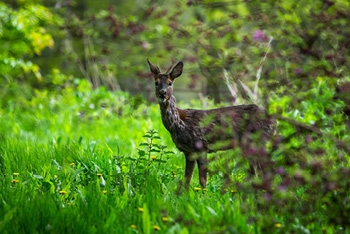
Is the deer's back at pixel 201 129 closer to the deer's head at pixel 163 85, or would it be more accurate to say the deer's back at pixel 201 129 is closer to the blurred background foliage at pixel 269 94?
the blurred background foliage at pixel 269 94

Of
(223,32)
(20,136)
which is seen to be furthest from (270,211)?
(20,136)

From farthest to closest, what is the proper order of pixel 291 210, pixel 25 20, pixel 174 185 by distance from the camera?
1. pixel 25 20
2. pixel 174 185
3. pixel 291 210

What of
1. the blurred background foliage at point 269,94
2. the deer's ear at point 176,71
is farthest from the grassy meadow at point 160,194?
the deer's ear at point 176,71

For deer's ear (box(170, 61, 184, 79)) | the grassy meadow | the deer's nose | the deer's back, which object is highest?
deer's ear (box(170, 61, 184, 79))

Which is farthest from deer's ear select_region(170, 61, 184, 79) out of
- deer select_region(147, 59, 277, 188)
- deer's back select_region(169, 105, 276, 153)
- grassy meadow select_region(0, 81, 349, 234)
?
grassy meadow select_region(0, 81, 349, 234)

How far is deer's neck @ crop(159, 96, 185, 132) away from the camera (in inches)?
271

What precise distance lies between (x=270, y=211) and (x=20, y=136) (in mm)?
5832

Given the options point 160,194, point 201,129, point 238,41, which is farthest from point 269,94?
point 160,194

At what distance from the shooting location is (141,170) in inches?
281

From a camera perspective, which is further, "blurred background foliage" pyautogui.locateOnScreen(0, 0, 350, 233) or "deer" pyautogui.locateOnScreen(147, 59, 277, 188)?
"deer" pyautogui.locateOnScreen(147, 59, 277, 188)

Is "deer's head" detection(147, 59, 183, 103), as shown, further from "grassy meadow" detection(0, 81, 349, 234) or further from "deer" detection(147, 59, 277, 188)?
"grassy meadow" detection(0, 81, 349, 234)

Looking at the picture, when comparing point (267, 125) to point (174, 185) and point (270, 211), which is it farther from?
point (270, 211)

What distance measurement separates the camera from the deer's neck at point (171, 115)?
6.88 m

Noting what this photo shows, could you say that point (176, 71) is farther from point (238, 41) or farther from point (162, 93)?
point (238, 41)
